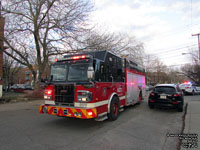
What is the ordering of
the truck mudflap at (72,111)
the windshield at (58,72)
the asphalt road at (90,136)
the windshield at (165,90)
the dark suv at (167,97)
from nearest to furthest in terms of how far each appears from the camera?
1. the asphalt road at (90,136)
2. the truck mudflap at (72,111)
3. the windshield at (58,72)
4. the dark suv at (167,97)
5. the windshield at (165,90)

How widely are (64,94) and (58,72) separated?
1.06 metres

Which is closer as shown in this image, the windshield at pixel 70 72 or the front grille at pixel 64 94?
the front grille at pixel 64 94

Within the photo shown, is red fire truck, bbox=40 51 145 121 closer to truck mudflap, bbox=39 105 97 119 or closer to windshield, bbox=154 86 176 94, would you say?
truck mudflap, bbox=39 105 97 119

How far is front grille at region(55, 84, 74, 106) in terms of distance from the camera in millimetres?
5336

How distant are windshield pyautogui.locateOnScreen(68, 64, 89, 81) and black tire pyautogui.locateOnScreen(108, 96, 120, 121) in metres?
1.86

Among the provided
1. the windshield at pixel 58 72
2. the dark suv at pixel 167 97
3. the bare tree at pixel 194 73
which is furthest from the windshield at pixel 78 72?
the bare tree at pixel 194 73

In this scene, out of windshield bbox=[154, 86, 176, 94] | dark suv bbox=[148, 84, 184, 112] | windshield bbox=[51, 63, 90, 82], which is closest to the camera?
windshield bbox=[51, 63, 90, 82]

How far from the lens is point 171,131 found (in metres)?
5.27

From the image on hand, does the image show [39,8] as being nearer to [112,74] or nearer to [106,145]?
[112,74]

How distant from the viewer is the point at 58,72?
19.8ft

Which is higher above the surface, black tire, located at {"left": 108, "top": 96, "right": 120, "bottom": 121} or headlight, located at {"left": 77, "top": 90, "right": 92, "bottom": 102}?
headlight, located at {"left": 77, "top": 90, "right": 92, "bottom": 102}

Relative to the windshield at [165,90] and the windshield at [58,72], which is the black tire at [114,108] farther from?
the windshield at [165,90]

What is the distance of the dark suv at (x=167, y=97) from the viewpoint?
320 inches

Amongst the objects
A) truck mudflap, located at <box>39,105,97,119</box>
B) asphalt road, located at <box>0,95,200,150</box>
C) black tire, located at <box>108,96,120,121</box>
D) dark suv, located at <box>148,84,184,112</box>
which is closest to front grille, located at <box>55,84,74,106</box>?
truck mudflap, located at <box>39,105,97,119</box>
